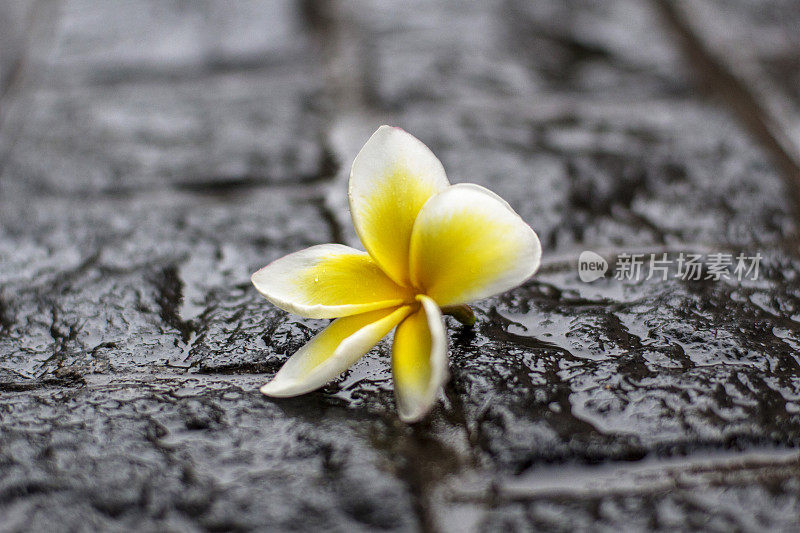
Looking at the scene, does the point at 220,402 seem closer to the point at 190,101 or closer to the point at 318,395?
the point at 318,395

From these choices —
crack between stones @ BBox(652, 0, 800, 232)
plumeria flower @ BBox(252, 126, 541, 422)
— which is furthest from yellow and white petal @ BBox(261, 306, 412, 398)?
crack between stones @ BBox(652, 0, 800, 232)

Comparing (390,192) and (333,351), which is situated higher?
(390,192)

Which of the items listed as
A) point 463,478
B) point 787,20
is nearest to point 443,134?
point 463,478

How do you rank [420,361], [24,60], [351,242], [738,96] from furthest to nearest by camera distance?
[24,60] < [738,96] < [351,242] < [420,361]

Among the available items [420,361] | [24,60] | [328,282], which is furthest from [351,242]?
[24,60]

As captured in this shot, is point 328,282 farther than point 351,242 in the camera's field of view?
No

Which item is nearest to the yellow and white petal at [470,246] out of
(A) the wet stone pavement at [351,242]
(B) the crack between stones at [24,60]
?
(A) the wet stone pavement at [351,242]

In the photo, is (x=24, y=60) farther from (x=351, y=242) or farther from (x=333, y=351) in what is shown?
(x=333, y=351)
